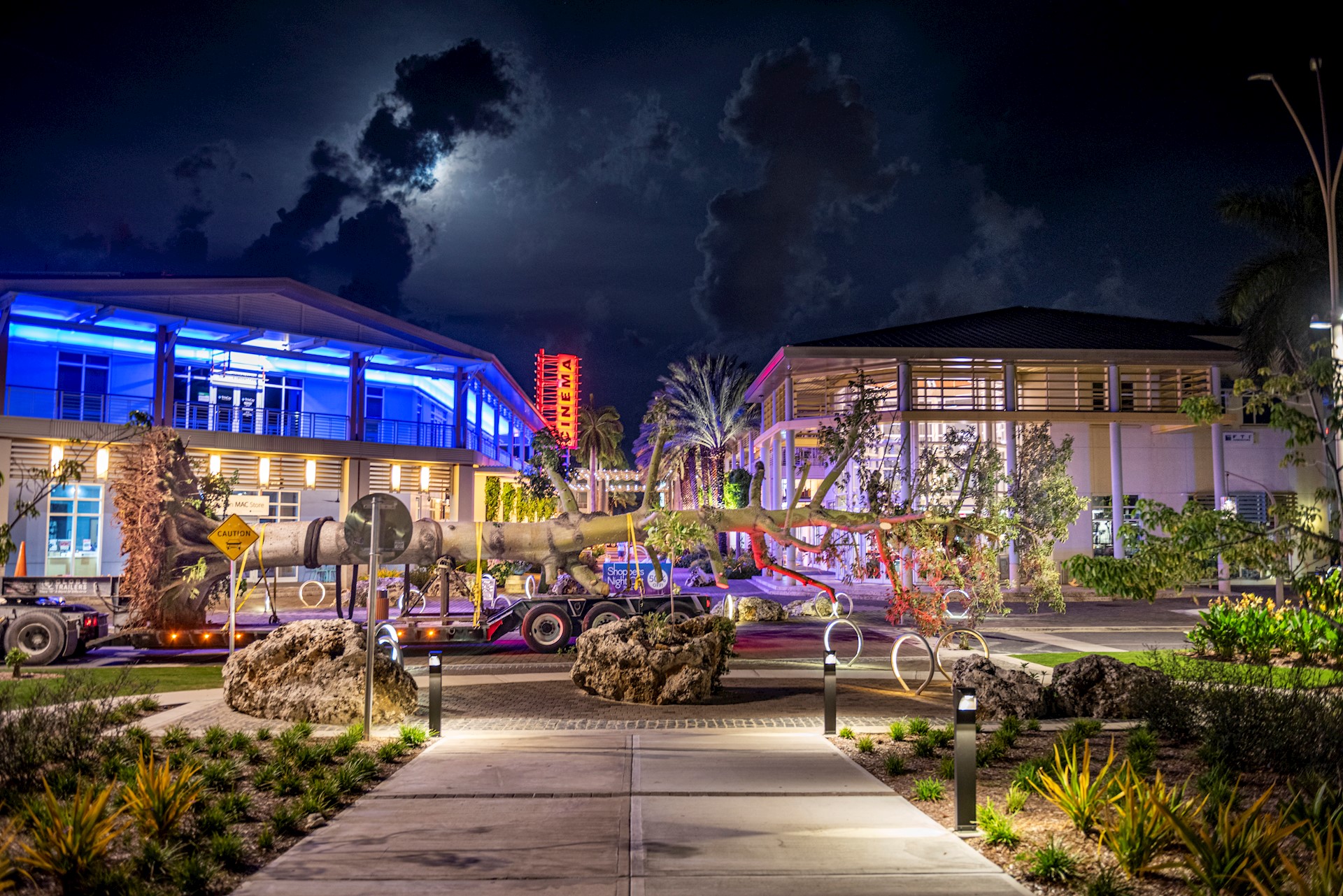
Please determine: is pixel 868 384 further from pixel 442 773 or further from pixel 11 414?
pixel 442 773

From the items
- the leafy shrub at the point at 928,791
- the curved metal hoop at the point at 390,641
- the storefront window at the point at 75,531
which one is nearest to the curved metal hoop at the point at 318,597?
the storefront window at the point at 75,531

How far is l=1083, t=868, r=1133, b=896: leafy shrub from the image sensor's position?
16.4ft

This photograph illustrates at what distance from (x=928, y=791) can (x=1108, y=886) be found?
2104 millimetres

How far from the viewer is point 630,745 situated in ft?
30.1

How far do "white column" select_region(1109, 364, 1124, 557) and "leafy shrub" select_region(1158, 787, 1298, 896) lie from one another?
31658 mm

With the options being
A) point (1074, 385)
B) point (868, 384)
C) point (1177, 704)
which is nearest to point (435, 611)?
point (1177, 704)

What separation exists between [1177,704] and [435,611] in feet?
64.3

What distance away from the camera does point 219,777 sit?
7.45 meters

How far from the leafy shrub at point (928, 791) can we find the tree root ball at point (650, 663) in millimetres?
4936

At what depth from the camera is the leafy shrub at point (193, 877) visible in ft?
16.8

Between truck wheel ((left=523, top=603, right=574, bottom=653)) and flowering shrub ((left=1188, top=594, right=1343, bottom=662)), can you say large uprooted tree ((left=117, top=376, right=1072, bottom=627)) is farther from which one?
flowering shrub ((left=1188, top=594, right=1343, bottom=662))

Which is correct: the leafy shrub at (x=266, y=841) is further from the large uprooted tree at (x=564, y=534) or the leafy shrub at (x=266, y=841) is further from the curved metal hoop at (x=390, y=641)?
the large uprooted tree at (x=564, y=534)

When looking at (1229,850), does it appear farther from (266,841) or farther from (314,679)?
(314,679)

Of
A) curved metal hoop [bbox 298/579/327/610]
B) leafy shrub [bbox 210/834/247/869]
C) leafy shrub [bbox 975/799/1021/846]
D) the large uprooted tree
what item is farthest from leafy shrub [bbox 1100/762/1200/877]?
curved metal hoop [bbox 298/579/327/610]
